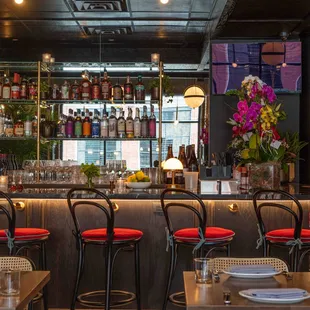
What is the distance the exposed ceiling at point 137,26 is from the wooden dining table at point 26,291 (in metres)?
5.08

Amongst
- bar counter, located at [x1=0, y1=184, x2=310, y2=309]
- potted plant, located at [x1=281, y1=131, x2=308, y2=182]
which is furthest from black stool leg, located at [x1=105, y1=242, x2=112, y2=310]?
potted plant, located at [x1=281, y1=131, x2=308, y2=182]

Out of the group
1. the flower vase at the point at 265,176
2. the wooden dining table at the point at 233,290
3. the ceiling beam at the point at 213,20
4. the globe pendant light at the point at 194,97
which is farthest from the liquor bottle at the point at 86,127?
the wooden dining table at the point at 233,290

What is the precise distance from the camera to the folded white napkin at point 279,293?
223cm

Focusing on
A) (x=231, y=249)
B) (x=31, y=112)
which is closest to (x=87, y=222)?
(x=231, y=249)

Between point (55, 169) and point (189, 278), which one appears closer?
point (189, 278)

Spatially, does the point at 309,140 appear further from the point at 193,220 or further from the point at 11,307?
the point at 11,307

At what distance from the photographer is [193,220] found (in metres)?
5.27

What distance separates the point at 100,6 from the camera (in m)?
7.76

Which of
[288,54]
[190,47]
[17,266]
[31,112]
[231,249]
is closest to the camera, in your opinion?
[17,266]

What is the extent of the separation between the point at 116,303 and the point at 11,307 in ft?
8.99

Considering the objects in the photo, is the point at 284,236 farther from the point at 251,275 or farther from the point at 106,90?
the point at 106,90

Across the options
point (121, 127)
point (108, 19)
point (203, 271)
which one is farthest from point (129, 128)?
point (203, 271)

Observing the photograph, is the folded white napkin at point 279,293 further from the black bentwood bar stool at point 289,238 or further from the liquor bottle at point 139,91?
the liquor bottle at point 139,91

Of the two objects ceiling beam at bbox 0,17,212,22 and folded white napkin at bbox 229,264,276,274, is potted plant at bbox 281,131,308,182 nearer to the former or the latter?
ceiling beam at bbox 0,17,212,22
